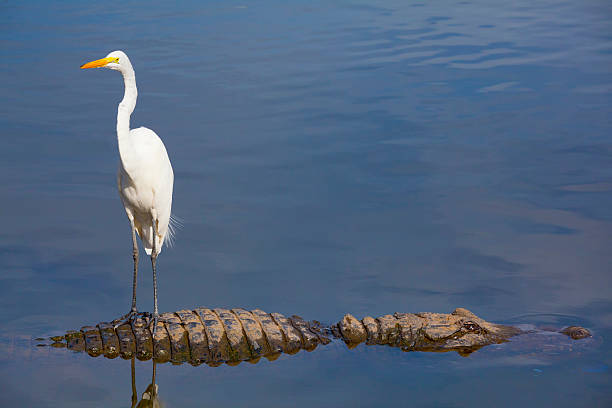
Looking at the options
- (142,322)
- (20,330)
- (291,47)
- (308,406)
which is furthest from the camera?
(291,47)

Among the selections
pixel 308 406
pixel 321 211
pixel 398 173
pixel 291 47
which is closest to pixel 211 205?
pixel 321 211

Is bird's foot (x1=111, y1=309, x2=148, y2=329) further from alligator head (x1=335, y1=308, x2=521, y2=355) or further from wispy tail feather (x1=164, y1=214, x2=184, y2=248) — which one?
wispy tail feather (x1=164, y1=214, x2=184, y2=248)

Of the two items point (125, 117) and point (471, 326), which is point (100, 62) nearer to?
point (125, 117)

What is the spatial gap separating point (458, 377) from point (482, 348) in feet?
1.88

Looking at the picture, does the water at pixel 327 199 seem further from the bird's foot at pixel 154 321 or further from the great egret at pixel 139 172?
the great egret at pixel 139 172

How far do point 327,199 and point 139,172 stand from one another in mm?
4454

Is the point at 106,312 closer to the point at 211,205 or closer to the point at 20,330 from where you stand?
the point at 20,330

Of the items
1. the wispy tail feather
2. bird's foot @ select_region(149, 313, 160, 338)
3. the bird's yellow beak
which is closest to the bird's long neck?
the bird's yellow beak

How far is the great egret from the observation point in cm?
770

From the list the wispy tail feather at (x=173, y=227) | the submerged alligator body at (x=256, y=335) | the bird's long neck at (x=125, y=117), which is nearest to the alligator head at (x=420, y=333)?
the submerged alligator body at (x=256, y=335)

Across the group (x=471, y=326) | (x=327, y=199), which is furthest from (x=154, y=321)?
(x=327, y=199)

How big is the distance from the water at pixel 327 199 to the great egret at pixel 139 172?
1.11 meters

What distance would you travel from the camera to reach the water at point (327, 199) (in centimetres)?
776

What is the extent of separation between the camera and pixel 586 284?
Answer: 9641mm
